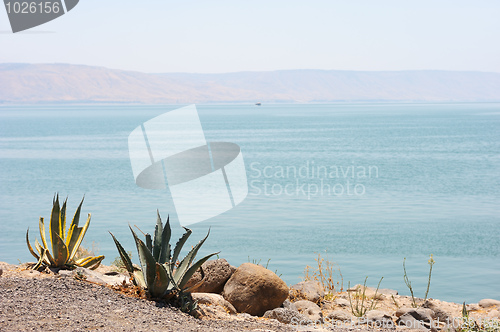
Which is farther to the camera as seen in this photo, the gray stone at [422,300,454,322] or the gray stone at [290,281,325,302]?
the gray stone at [290,281,325,302]

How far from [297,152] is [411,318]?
41590 mm

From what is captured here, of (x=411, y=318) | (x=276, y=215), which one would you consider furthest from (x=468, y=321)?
(x=276, y=215)

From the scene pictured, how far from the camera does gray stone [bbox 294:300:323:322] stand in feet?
21.3

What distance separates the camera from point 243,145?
5425cm

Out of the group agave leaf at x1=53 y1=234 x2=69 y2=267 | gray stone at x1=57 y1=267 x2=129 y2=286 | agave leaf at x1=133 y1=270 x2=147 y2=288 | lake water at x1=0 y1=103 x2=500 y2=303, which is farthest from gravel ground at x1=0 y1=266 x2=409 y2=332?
lake water at x1=0 y1=103 x2=500 y2=303

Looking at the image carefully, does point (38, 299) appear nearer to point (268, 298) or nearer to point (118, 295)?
Result: point (118, 295)

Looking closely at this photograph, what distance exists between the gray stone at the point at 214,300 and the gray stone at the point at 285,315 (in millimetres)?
474

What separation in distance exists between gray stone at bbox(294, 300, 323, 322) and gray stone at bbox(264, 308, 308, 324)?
1.14ft

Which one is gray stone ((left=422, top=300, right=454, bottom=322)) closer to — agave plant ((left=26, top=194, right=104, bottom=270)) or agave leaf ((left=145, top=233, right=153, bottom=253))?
agave leaf ((left=145, top=233, right=153, bottom=253))

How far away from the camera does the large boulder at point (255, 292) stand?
21.3 feet

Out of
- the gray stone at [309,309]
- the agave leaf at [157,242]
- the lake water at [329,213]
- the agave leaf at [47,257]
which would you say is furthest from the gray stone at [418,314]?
the lake water at [329,213]

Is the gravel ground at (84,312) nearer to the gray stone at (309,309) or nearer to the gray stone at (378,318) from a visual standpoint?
the gray stone at (378,318)

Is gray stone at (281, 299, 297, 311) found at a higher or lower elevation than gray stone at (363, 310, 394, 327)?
higher

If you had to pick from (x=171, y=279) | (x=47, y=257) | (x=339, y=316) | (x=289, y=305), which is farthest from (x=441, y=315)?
(x=47, y=257)
